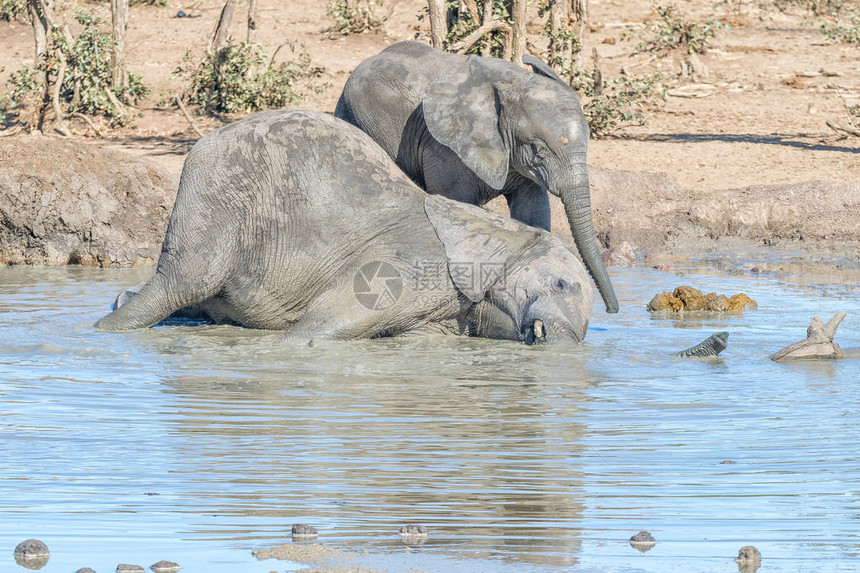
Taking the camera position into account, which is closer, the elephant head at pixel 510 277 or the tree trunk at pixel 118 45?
the elephant head at pixel 510 277

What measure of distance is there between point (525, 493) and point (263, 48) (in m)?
13.9

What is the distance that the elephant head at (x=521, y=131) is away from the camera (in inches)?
322

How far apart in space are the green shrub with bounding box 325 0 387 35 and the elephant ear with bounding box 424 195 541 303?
12489 millimetres

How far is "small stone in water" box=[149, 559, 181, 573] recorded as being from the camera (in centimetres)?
369

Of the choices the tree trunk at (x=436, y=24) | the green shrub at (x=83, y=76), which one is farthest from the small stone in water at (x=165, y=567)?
the green shrub at (x=83, y=76)

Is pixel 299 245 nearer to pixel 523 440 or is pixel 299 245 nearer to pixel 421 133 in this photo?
pixel 421 133

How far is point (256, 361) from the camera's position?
24.6 feet

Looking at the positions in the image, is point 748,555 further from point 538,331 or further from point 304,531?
point 538,331

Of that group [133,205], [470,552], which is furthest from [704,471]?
[133,205]

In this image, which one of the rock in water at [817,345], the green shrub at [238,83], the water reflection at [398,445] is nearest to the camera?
the water reflection at [398,445]

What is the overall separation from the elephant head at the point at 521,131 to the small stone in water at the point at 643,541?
4278mm

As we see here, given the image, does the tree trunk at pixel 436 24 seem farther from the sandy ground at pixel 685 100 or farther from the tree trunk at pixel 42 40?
the tree trunk at pixel 42 40

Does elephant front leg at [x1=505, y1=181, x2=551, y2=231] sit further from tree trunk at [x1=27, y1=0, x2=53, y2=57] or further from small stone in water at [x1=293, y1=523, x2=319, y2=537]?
tree trunk at [x1=27, y1=0, x2=53, y2=57]

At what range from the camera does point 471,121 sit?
27.5ft
